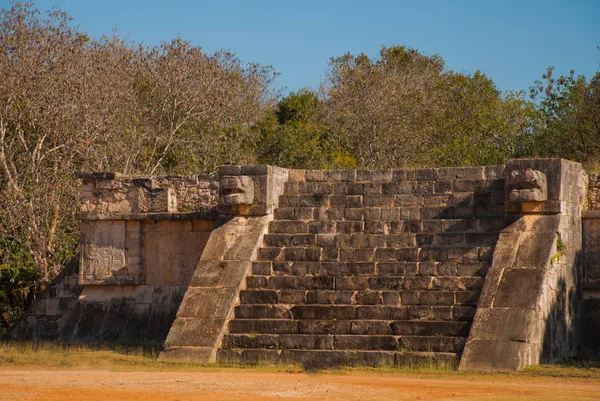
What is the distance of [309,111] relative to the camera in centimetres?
2872

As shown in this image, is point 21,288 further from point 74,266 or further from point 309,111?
point 309,111

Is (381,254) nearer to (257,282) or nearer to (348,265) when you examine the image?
(348,265)

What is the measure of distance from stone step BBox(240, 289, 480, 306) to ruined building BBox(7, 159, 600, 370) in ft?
0.06

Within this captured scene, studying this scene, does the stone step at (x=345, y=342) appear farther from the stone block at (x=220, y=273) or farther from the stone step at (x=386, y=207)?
the stone step at (x=386, y=207)

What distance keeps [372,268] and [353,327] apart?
40.3 inches

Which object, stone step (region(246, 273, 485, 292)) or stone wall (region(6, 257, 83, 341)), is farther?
stone wall (region(6, 257, 83, 341))

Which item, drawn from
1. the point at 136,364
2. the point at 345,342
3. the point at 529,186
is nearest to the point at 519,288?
the point at 529,186

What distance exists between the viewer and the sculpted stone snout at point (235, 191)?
46.9 ft

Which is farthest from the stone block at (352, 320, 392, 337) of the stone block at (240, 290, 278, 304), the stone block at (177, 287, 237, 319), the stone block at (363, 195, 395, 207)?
the stone block at (363, 195, 395, 207)

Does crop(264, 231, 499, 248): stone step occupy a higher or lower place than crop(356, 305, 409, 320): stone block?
higher

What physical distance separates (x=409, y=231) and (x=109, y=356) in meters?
4.13

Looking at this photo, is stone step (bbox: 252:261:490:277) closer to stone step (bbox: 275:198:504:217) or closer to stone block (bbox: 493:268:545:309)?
stone block (bbox: 493:268:545:309)

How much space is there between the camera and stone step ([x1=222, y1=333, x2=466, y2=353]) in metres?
12.3

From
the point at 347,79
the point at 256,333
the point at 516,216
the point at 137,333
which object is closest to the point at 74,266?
the point at 137,333
